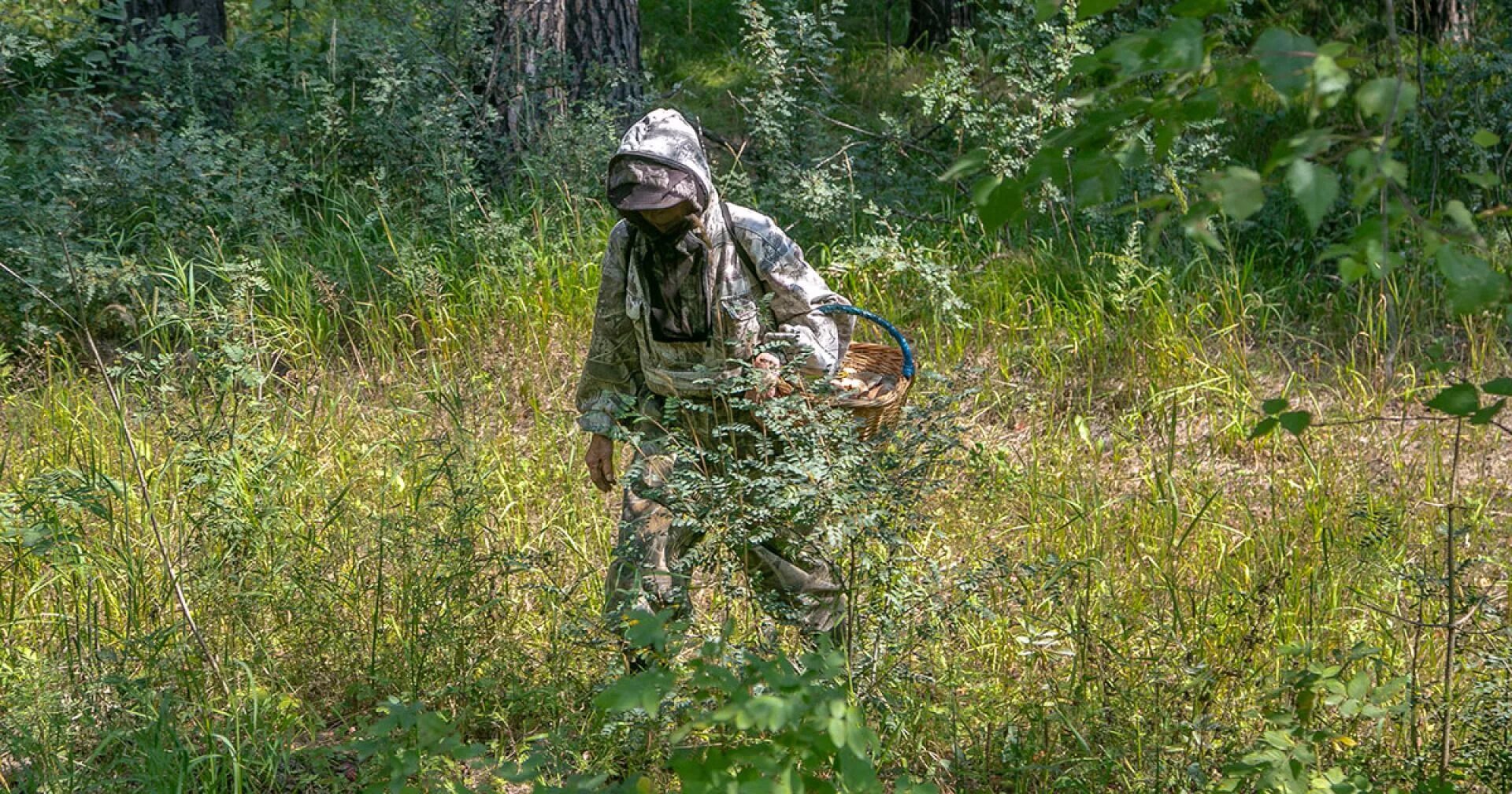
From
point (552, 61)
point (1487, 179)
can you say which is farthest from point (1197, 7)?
point (552, 61)

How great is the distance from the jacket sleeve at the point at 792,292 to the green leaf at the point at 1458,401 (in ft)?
5.69

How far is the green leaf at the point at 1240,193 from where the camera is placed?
5.71 feet

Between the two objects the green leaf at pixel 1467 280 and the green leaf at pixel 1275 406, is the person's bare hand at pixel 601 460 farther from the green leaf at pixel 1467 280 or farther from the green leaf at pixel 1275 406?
the green leaf at pixel 1467 280

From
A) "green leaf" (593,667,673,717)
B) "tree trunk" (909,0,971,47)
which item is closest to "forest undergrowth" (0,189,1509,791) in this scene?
"green leaf" (593,667,673,717)

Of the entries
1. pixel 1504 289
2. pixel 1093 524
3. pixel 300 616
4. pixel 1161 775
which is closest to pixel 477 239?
pixel 300 616

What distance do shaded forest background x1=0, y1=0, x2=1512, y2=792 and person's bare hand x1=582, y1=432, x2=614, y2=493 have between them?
1.05 ft

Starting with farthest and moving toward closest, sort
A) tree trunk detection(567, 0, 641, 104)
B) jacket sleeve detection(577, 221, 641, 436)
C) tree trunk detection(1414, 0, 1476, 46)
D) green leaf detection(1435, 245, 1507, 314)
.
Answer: tree trunk detection(1414, 0, 1476, 46)
tree trunk detection(567, 0, 641, 104)
jacket sleeve detection(577, 221, 641, 436)
green leaf detection(1435, 245, 1507, 314)

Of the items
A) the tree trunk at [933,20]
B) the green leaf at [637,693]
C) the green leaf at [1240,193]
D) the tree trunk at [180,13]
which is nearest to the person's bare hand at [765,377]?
the green leaf at [637,693]

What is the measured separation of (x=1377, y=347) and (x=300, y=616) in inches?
178

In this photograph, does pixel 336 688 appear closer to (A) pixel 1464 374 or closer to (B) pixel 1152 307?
(B) pixel 1152 307

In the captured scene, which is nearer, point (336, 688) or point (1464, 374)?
point (336, 688)

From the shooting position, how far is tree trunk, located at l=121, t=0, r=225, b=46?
8.29 meters

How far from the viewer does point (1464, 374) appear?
233 inches

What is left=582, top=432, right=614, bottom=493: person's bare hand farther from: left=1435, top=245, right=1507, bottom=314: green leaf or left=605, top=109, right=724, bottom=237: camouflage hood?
left=1435, top=245, right=1507, bottom=314: green leaf
